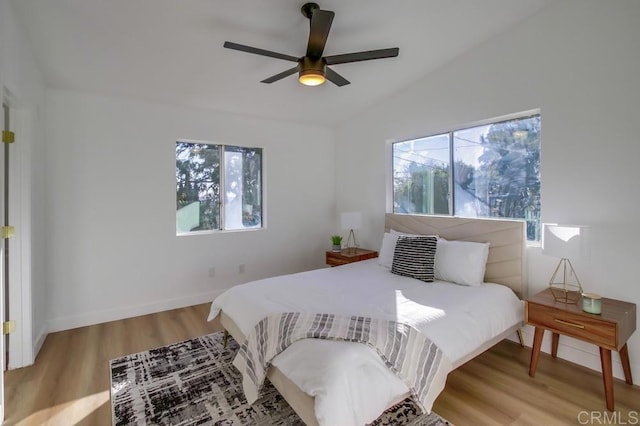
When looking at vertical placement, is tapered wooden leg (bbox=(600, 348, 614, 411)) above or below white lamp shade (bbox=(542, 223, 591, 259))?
below

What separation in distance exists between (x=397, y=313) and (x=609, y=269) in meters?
1.77

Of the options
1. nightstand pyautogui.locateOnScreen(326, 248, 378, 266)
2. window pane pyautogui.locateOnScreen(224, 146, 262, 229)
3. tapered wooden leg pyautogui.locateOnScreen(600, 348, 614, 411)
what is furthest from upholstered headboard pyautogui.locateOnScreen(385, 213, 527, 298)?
window pane pyautogui.locateOnScreen(224, 146, 262, 229)

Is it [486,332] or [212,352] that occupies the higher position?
[486,332]

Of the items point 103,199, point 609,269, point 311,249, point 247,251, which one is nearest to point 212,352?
point 247,251

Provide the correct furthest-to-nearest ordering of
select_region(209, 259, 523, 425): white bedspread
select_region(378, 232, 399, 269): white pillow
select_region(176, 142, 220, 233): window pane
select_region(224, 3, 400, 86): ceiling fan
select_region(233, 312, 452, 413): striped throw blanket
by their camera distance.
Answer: select_region(176, 142, 220, 233): window pane → select_region(378, 232, 399, 269): white pillow → select_region(224, 3, 400, 86): ceiling fan → select_region(233, 312, 452, 413): striped throw blanket → select_region(209, 259, 523, 425): white bedspread

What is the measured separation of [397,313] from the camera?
2191 millimetres

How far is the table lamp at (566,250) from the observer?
2316 mm

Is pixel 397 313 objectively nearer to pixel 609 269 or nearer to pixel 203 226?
pixel 609 269

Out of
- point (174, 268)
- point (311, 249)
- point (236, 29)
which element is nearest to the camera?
point (236, 29)

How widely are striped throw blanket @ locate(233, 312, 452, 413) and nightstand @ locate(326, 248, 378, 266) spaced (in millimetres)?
2151

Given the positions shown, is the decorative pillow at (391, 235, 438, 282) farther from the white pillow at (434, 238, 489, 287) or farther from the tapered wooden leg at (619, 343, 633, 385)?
the tapered wooden leg at (619, 343, 633, 385)

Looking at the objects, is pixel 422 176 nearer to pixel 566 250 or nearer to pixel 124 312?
pixel 566 250

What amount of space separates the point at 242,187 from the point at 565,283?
376cm

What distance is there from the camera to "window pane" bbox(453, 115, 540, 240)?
303 centimetres
